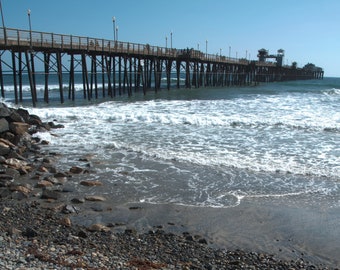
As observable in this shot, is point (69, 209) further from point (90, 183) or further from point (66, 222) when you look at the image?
point (90, 183)

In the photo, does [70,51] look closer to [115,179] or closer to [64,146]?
[64,146]

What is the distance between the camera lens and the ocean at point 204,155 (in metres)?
8.49

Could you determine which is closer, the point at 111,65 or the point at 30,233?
the point at 30,233

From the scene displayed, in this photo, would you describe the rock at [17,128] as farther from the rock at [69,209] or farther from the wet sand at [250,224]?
the rock at [69,209]

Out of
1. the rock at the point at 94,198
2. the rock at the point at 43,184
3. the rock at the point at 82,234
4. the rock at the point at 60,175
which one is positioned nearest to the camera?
the rock at the point at 82,234

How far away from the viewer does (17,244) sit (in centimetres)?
523

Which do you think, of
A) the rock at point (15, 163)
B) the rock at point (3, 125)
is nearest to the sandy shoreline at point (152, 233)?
the rock at point (15, 163)

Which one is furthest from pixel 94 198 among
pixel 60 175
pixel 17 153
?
pixel 17 153

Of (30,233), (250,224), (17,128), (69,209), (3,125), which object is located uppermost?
(3,125)

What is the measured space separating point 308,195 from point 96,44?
22.2m

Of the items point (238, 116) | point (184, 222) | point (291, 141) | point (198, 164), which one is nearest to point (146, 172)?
point (198, 164)

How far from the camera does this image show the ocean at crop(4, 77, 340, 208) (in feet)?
Result: 27.9

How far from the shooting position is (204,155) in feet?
38.7

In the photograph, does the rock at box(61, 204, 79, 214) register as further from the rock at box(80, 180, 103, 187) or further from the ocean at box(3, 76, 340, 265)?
the rock at box(80, 180, 103, 187)
